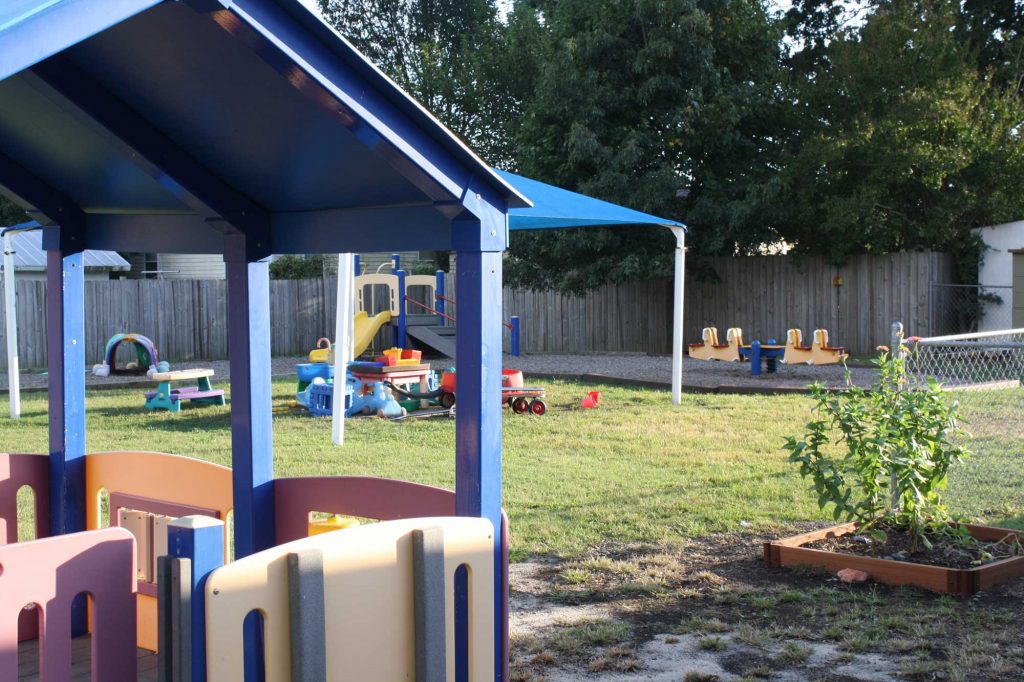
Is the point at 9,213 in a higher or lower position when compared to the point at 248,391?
higher

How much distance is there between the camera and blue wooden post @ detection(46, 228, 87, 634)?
15.9 feet

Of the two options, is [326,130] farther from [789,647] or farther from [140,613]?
[789,647]

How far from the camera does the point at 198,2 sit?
9.11ft

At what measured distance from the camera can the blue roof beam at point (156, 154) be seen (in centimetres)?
371

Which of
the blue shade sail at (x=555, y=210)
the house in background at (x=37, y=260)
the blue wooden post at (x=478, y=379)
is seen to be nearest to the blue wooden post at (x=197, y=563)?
the blue wooden post at (x=478, y=379)

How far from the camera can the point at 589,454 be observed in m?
10.6

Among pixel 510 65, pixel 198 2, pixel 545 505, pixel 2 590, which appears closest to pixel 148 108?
pixel 198 2

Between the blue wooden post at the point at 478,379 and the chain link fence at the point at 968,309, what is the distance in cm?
2168

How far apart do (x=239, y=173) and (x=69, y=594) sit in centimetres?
183

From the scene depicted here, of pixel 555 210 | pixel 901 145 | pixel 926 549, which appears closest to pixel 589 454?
pixel 555 210

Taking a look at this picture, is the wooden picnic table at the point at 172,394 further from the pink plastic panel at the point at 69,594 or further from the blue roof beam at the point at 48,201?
the pink plastic panel at the point at 69,594

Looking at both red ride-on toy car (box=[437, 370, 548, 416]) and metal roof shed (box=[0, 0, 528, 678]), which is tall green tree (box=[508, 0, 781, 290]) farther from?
metal roof shed (box=[0, 0, 528, 678])

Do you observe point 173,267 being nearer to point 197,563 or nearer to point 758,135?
point 758,135

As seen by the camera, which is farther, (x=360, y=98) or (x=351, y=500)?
(x=351, y=500)
